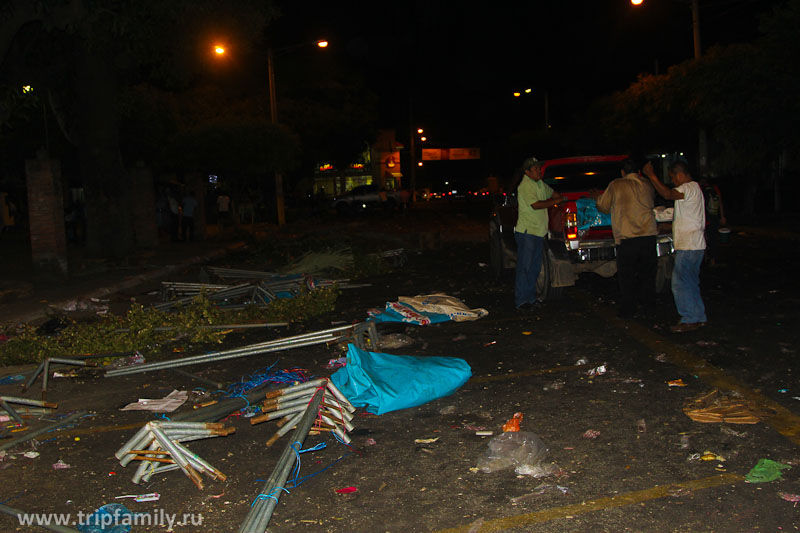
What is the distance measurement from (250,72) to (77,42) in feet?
70.6

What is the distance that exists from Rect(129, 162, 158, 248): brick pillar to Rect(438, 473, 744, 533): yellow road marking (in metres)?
21.0

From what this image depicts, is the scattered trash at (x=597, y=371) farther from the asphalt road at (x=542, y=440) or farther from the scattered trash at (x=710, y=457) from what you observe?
the scattered trash at (x=710, y=457)

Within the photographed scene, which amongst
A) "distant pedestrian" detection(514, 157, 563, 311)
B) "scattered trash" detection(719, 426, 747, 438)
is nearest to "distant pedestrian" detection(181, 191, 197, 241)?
"distant pedestrian" detection(514, 157, 563, 311)

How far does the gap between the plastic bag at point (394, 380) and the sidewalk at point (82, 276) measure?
22.3 feet

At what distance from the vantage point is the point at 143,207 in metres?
22.9

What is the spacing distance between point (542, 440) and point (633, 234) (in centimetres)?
446

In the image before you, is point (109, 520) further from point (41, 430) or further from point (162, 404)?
point (162, 404)

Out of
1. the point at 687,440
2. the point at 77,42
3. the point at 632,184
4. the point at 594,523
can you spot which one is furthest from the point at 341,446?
the point at 77,42

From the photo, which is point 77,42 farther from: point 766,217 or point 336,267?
point 766,217

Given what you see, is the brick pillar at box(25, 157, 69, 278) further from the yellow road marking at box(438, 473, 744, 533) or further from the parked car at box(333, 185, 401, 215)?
the parked car at box(333, 185, 401, 215)

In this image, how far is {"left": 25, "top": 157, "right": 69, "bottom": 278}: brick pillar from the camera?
14961mm

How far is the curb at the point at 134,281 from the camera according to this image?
1121cm

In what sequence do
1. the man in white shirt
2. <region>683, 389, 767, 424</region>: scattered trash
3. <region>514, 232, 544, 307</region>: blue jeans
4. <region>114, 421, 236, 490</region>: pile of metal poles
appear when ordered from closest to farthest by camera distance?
<region>114, 421, 236, 490</region>: pile of metal poles
<region>683, 389, 767, 424</region>: scattered trash
the man in white shirt
<region>514, 232, 544, 307</region>: blue jeans

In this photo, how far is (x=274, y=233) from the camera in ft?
93.0
